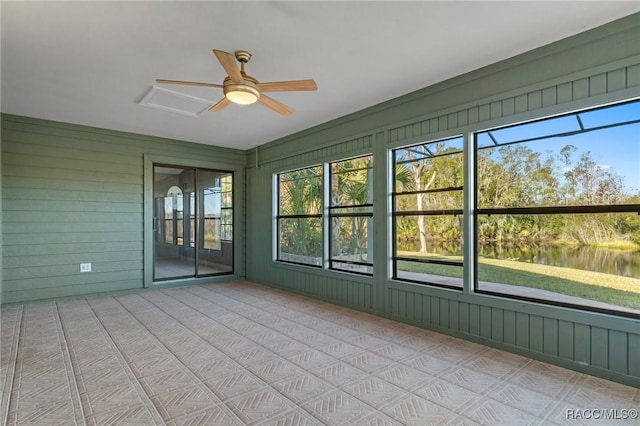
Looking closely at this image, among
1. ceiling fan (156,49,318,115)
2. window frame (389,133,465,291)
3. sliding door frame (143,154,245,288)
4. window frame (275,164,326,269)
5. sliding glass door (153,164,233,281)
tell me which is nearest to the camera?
ceiling fan (156,49,318,115)

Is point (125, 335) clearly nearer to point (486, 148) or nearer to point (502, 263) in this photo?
point (502, 263)

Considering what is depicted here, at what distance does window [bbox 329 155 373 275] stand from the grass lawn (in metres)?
1.02

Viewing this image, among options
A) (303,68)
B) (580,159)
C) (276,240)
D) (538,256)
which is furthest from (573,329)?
(276,240)

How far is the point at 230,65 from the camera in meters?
2.49

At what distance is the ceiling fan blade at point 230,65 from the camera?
2330 mm

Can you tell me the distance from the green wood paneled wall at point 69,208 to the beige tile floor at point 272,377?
105 cm

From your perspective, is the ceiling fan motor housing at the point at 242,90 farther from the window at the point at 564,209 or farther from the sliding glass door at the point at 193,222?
the sliding glass door at the point at 193,222

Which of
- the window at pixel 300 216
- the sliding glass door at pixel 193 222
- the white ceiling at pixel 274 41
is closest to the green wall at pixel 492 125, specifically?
the white ceiling at pixel 274 41

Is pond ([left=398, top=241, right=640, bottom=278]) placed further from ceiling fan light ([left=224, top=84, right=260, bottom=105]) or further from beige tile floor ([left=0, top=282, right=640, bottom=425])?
ceiling fan light ([left=224, top=84, right=260, bottom=105])

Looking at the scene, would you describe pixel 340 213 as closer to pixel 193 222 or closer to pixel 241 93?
pixel 241 93

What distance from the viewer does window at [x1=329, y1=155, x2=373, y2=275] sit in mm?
4590


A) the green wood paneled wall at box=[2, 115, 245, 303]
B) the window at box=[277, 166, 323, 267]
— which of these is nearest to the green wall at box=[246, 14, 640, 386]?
the window at box=[277, 166, 323, 267]

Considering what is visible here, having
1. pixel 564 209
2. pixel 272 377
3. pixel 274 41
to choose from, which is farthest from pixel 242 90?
pixel 564 209

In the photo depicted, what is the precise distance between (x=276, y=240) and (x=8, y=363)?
394 centimetres
